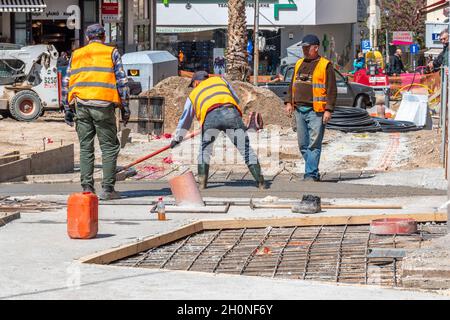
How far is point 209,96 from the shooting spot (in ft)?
45.3

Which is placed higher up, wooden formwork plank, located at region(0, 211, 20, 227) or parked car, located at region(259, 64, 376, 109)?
parked car, located at region(259, 64, 376, 109)

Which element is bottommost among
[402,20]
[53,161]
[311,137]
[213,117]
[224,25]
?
[53,161]

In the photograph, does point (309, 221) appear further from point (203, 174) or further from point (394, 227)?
point (203, 174)

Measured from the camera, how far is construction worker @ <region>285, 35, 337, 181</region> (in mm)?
14867

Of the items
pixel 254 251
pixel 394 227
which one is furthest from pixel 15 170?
pixel 394 227

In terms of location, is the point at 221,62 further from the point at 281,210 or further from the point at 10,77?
the point at 281,210

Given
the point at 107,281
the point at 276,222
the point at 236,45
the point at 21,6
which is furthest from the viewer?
the point at 21,6

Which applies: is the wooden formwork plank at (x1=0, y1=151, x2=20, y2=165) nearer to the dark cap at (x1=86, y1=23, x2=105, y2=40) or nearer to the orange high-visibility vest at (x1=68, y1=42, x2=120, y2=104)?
the orange high-visibility vest at (x1=68, y1=42, x2=120, y2=104)

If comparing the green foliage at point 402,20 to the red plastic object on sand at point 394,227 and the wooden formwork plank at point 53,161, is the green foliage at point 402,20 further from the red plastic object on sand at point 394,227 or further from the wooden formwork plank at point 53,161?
the red plastic object on sand at point 394,227

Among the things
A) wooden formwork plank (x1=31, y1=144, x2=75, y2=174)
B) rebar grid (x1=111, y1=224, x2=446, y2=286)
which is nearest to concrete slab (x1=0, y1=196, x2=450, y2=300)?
rebar grid (x1=111, y1=224, x2=446, y2=286)

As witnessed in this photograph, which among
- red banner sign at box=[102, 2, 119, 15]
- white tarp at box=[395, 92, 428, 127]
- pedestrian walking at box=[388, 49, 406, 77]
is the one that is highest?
red banner sign at box=[102, 2, 119, 15]

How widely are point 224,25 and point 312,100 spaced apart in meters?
49.5

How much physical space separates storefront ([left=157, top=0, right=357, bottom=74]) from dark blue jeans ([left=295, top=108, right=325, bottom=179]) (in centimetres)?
4579
